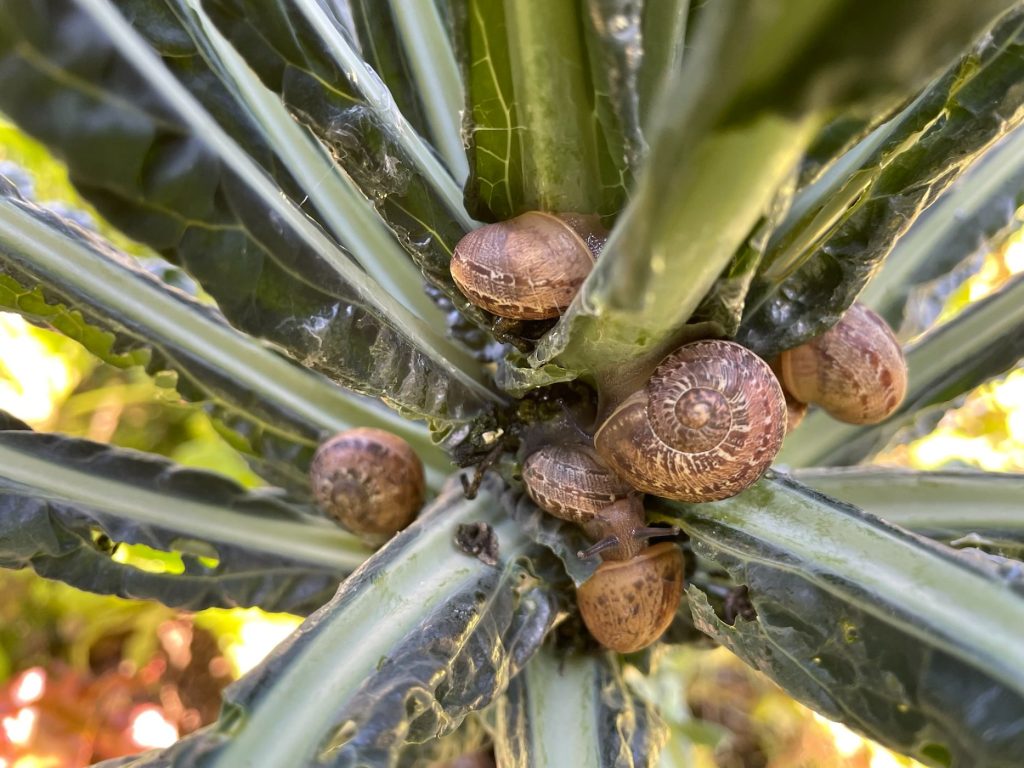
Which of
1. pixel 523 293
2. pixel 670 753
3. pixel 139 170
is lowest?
pixel 670 753

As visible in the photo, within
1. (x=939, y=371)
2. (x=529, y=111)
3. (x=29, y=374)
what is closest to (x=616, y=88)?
(x=529, y=111)

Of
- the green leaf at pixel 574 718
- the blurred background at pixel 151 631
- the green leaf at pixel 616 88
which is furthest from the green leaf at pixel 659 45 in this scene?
the blurred background at pixel 151 631

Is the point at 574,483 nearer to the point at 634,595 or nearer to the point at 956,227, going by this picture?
the point at 634,595

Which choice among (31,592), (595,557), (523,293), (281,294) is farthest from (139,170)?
(31,592)

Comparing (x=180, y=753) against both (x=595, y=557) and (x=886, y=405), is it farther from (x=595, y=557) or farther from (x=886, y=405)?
(x=886, y=405)

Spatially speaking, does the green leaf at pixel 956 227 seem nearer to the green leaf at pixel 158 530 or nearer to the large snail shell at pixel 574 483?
the large snail shell at pixel 574 483

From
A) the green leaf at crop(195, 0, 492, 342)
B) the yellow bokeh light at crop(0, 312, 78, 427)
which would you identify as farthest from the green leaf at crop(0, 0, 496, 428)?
the yellow bokeh light at crop(0, 312, 78, 427)

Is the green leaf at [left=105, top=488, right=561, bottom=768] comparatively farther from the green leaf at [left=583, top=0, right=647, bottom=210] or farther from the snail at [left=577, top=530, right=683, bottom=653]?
the green leaf at [left=583, top=0, right=647, bottom=210]
